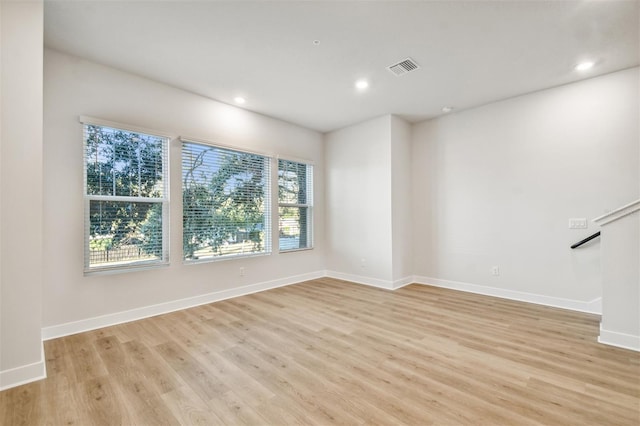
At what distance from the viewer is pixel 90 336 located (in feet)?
9.29

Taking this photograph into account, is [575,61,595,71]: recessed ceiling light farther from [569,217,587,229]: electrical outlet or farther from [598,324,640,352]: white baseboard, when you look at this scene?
[598,324,640,352]: white baseboard

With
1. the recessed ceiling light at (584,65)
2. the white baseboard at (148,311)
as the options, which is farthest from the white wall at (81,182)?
the recessed ceiling light at (584,65)

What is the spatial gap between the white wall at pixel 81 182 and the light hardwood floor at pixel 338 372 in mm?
318

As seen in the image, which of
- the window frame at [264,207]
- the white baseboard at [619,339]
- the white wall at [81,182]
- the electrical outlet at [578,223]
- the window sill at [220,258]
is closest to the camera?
the white baseboard at [619,339]

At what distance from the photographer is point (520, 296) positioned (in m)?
3.94

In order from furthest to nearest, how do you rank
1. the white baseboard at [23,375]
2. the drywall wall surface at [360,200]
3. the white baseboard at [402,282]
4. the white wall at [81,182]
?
the drywall wall surface at [360,200] → the white baseboard at [402,282] → the white wall at [81,182] → the white baseboard at [23,375]

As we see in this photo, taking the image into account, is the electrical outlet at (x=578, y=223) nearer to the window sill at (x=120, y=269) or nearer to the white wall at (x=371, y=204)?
the white wall at (x=371, y=204)

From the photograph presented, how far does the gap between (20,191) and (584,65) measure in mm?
5494

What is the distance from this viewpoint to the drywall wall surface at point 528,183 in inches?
132

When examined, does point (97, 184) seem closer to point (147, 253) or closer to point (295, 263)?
point (147, 253)

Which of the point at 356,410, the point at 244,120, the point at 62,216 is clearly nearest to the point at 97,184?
the point at 62,216

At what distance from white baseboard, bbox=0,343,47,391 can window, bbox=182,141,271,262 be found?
177 centimetres

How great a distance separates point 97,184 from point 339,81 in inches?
120

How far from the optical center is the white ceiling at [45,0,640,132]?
7.62 ft
